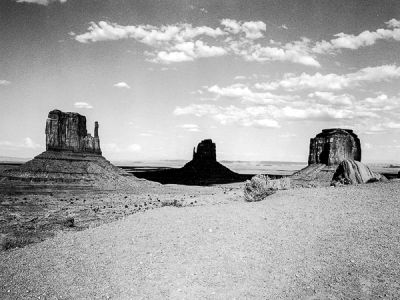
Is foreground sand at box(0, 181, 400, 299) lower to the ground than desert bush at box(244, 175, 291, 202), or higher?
lower

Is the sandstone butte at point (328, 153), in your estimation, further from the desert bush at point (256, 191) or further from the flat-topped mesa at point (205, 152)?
the flat-topped mesa at point (205, 152)

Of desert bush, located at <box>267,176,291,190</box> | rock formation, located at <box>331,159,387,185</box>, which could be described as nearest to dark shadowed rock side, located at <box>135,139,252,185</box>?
desert bush, located at <box>267,176,291,190</box>

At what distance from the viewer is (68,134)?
203ft

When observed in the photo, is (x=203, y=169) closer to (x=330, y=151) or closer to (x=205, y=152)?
(x=205, y=152)

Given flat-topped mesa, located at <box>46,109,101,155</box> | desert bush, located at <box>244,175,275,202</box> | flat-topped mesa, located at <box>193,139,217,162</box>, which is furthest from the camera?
flat-topped mesa, located at <box>193,139,217,162</box>

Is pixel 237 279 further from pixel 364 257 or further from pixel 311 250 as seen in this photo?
pixel 364 257

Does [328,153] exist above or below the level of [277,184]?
above

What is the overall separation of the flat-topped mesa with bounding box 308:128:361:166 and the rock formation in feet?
130

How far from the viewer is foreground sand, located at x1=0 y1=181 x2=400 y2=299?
7.99 metres

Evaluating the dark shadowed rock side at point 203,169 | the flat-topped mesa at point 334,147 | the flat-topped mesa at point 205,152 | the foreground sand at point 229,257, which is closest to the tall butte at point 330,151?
the flat-topped mesa at point 334,147

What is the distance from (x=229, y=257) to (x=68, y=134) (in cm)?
5870

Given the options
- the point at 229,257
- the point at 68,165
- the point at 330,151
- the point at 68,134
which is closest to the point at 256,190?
the point at 229,257

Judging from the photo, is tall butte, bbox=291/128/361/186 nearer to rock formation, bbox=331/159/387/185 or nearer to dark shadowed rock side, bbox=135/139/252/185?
dark shadowed rock side, bbox=135/139/252/185

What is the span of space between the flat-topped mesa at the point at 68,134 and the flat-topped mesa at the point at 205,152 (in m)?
40.8
